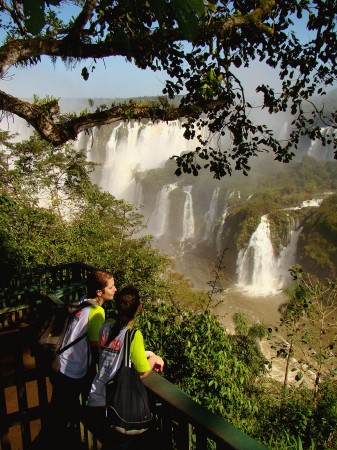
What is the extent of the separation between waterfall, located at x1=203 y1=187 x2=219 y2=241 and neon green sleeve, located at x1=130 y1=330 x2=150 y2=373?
37234 millimetres

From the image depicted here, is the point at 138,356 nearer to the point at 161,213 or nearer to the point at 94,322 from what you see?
the point at 94,322

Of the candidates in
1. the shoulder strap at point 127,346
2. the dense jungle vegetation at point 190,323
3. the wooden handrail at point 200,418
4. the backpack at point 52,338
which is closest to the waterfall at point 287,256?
the dense jungle vegetation at point 190,323

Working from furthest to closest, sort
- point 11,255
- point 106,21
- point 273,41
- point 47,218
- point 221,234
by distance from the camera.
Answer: point 221,234 < point 47,218 < point 11,255 < point 273,41 < point 106,21

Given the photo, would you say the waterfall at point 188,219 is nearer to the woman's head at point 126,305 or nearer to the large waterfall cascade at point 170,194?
the large waterfall cascade at point 170,194

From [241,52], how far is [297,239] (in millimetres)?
29560

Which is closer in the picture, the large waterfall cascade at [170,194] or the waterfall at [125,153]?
the large waterfall cascade at [170,194]

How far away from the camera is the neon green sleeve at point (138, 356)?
1.79m

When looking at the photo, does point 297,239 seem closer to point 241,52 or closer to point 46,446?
point 241,52

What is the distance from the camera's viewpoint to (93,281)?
2600mm

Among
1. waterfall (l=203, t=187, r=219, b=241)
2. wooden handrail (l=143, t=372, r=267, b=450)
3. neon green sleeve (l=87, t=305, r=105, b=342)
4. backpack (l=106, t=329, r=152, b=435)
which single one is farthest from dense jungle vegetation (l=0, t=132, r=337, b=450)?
waterfall (l=203, t=187, r=219, b=241)

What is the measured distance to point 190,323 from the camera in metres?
5.36

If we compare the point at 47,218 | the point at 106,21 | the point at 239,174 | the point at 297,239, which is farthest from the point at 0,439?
the point at 239,174

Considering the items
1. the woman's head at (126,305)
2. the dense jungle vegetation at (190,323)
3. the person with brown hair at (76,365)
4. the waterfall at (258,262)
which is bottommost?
the waterfall at (258,262)

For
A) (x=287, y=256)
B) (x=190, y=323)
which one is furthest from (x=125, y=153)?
(x=190, y=323)
